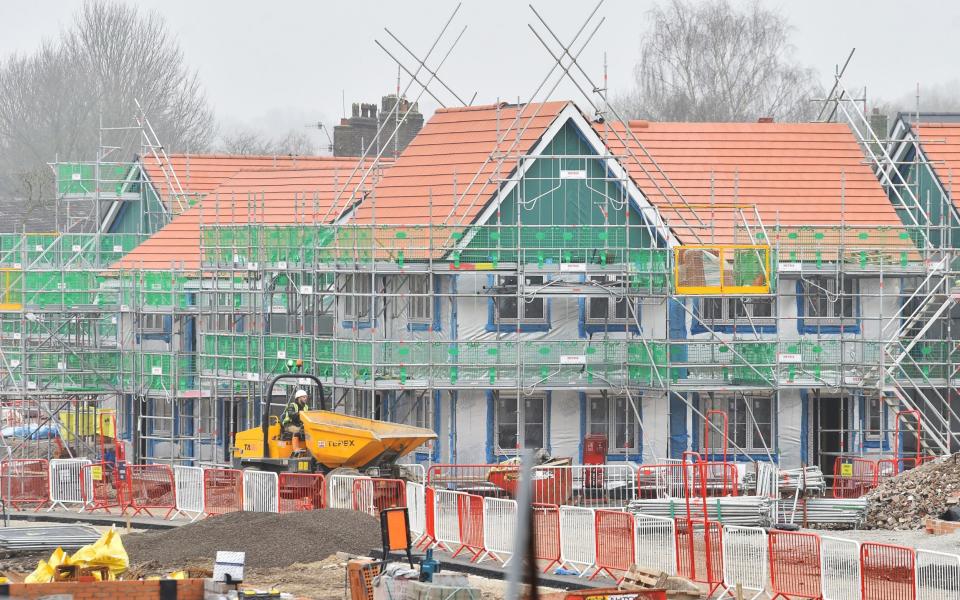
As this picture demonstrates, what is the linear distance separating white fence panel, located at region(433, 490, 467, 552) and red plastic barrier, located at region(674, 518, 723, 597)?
12.6 ft

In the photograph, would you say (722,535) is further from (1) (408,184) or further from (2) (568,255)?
(1) (408,184)

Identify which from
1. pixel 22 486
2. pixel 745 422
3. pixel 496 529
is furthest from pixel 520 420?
pixel 22 486

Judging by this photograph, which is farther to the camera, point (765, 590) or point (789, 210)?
point (789, 210)

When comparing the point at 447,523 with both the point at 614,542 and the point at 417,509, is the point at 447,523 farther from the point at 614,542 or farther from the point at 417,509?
the point at 614,542

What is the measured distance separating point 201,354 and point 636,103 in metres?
66.0

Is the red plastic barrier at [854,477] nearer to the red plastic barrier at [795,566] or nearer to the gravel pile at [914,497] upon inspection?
the gravel pile at [914,497]

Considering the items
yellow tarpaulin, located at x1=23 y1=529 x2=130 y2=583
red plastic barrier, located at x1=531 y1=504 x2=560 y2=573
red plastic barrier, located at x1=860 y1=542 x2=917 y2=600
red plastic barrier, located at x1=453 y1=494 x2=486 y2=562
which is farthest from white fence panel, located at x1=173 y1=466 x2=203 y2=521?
red plastic barrier, located at x1=860 y1=542 x2=917 y2=600

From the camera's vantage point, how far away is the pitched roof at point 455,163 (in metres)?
39.3

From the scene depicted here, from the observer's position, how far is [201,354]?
41.5 m

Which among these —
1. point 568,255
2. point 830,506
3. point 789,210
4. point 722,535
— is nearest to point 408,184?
point 568,255

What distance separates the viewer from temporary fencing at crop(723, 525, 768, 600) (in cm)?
2462

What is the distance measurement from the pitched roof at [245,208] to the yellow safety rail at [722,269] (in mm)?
9508

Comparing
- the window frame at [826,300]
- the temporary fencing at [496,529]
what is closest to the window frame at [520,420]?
the window frame at [826,300]

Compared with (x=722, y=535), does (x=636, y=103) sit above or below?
above
